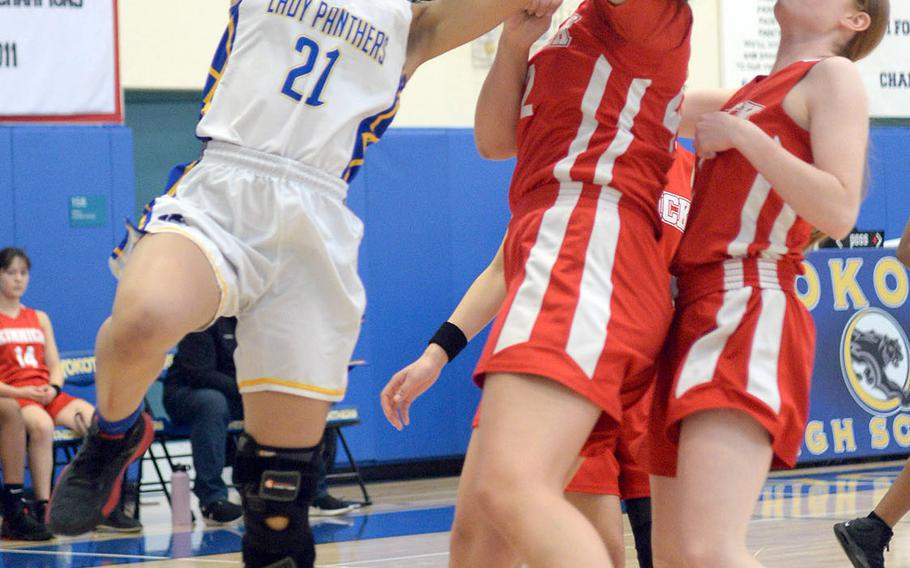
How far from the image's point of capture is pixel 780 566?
16.5 feet

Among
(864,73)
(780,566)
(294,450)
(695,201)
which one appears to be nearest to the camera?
(695,201)

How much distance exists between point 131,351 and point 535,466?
0.94m

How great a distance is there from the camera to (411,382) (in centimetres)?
299

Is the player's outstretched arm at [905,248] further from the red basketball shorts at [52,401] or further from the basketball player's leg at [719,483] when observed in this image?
the red basketball shorts at [52,401]

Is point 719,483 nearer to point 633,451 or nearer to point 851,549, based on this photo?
point 633,451

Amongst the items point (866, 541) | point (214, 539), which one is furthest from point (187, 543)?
point (866, 541)

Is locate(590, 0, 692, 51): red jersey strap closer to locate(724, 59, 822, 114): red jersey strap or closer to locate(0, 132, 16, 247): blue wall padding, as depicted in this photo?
locate(724, 59, 822, 114): red jersey strap

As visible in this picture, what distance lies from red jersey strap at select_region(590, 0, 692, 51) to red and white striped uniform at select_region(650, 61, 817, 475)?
210 mm

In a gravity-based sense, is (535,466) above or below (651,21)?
below

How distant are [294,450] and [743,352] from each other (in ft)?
3.81

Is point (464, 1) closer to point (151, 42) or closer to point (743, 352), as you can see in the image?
point (743, 352)

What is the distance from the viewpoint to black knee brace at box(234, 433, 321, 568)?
10.2ft

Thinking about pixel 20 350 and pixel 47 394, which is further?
pixel 20 350

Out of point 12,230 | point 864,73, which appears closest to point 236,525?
point 12,230
